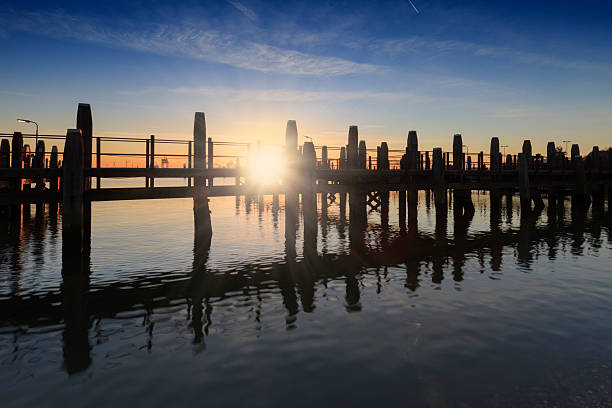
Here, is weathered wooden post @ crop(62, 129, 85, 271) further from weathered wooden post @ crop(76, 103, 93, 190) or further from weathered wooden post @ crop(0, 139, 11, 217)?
weathered wooden post @ crop(0, 139, 11, 217)

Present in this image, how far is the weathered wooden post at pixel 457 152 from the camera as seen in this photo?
2698cm

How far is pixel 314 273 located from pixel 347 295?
294cm

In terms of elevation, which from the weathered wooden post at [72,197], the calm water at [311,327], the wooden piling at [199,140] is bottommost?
the calm water at [311,327]

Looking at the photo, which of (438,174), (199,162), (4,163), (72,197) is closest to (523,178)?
(438,174)

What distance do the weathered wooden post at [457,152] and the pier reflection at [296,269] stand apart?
12.6 ft

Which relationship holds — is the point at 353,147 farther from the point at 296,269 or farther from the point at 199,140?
the point at 296,269

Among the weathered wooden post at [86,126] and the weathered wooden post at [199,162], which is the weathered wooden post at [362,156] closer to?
the weathered wooden post at [199,162]

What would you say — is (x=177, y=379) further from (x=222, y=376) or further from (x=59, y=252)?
(x=59, y=252)

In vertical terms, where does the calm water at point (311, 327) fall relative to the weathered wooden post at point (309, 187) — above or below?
below

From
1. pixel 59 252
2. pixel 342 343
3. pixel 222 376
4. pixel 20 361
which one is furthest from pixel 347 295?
pixel 59 252

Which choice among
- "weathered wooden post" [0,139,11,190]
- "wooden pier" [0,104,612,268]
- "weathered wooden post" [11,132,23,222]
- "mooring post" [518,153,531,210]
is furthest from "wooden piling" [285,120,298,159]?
"mooring post" [518,153,531,210]

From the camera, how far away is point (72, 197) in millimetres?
13508

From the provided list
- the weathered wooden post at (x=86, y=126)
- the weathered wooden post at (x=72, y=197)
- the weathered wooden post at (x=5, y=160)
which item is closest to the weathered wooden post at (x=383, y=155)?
the weathered wooden post at (x=86, y=126)

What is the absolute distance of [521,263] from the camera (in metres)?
15.3
